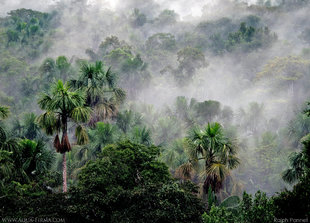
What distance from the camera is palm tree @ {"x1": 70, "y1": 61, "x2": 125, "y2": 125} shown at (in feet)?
71.3

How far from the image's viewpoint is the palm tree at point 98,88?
71.3 feet

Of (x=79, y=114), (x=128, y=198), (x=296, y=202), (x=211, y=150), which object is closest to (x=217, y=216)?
(x=296, y=202)

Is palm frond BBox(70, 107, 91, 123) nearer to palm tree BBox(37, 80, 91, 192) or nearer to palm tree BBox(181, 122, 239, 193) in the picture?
palm tree BBox(37, 80, 91, 192)

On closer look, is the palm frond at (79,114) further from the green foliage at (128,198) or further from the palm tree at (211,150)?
the palm tree at (211,150)

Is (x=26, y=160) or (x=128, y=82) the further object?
(x=128, y=82)

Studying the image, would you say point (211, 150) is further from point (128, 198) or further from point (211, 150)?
point (128, 198)

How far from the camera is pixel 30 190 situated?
46.8 ft

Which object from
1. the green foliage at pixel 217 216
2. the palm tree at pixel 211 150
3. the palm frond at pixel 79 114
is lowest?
the green foliage at pixel 217 216

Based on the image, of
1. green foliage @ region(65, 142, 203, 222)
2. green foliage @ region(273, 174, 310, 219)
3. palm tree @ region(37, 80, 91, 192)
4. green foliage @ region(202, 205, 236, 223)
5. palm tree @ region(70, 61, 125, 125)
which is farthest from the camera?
palm tree @ region(70, 61, 125, 125)

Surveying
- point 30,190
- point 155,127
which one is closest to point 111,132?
point 30,190

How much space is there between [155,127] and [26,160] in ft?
84.8

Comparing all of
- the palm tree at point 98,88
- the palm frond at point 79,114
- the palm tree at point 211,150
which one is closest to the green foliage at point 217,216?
the palm tree at point 211,150

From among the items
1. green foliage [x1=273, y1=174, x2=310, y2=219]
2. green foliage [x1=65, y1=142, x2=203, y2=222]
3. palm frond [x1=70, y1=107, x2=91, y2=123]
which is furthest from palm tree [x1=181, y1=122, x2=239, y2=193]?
palm frond [x1=70, y1=107, x2=91, y2=123]

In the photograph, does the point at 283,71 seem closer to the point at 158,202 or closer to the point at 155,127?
the point at 155,127
